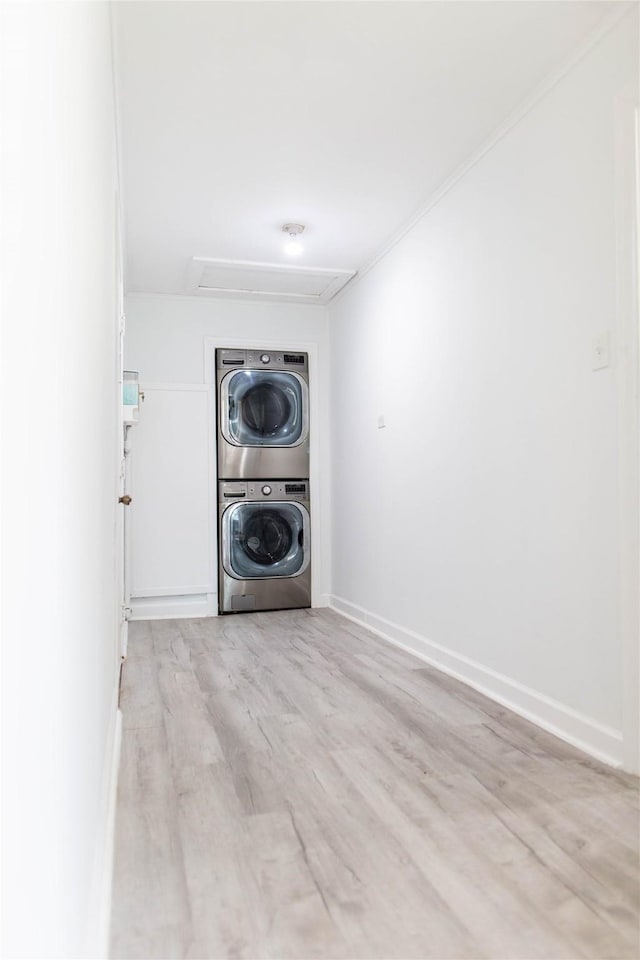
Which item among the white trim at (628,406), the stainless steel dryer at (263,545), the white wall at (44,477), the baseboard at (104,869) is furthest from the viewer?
the stainless steel dryer at (263,545)

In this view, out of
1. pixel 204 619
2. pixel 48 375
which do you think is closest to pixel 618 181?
pixel 48 375

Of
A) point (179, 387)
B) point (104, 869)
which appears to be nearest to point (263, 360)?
point (179, 387)

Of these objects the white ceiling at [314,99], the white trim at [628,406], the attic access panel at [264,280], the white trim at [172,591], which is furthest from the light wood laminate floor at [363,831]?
the attic access panel at [264,280]

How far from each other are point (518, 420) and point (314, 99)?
144cm

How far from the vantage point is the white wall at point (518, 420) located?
228 cm

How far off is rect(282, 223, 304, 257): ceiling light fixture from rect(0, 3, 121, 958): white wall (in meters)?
2.93

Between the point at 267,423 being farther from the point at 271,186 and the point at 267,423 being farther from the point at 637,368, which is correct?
the point at 637,368

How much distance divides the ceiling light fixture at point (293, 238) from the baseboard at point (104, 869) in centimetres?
279

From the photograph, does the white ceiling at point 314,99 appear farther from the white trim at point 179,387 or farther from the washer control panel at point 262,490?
the washer control panel at point 262,490

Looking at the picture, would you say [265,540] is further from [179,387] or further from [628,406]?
A: [628,406]

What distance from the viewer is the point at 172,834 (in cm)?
179

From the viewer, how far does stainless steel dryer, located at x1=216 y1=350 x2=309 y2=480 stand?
5.14m

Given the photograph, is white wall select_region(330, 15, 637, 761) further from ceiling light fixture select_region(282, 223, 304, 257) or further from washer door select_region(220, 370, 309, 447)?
washer door select_region(220, 370, 309, 447)

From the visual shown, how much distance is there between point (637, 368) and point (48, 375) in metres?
1.95
